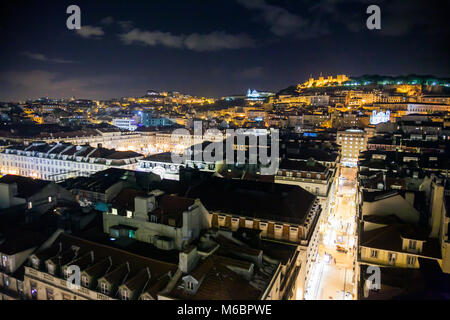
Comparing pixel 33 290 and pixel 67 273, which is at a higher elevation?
pixel 67 273

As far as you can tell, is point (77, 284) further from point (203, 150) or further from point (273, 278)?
point (203, 150)

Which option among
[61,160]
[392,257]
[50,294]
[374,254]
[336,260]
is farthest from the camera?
[61,160]

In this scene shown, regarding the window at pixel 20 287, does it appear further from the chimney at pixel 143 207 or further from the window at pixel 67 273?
the chimney at pixel 143 207

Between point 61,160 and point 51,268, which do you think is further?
point 61,160

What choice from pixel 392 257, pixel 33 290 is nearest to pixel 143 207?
pixel 33 290

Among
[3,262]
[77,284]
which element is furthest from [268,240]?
[3,262]

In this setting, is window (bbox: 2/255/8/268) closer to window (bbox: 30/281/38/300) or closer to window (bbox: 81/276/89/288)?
window (bbox: 30/281/38/300)

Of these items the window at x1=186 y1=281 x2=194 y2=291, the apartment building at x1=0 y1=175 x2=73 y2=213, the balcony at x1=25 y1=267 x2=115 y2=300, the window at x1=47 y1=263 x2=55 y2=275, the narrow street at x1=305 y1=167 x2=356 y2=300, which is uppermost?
the apartment building at x1=0 y1=175 x2=73 y2=213

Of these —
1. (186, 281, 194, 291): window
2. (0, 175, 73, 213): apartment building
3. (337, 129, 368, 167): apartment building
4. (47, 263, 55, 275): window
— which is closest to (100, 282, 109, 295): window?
(47, 263, 55, 275): window

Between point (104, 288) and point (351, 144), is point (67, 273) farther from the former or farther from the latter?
point (351, 144)

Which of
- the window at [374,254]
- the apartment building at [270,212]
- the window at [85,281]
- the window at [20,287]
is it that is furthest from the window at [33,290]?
the window at [374,254]
